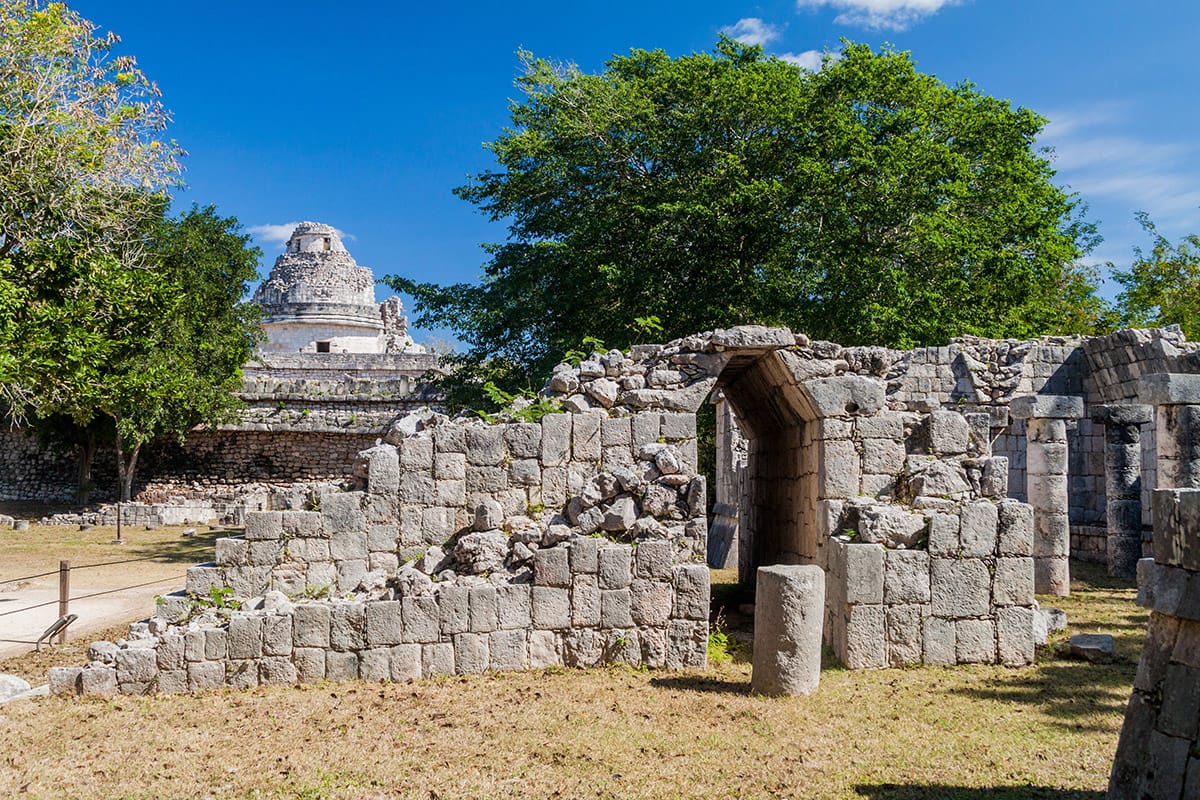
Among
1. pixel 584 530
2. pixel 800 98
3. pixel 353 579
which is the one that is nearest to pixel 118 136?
pixel 353 579

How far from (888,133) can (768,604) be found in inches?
613

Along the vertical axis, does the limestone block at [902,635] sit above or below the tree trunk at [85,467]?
below

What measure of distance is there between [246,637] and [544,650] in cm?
267

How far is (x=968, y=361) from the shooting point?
1543cm

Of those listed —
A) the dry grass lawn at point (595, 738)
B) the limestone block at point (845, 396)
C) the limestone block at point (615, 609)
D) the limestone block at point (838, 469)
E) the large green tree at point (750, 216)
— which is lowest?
the dry grass lawn at point (595, 738)

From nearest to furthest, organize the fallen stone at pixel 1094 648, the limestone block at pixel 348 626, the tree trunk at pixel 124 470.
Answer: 1. the limestone block at pixel 348 626
2. the fallen stone at pixel 1094 648
3. the tree trunk at pixel 124 470

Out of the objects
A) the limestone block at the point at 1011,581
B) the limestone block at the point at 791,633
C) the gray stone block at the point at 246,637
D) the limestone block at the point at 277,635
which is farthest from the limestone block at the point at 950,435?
the gray stone block at the point at 246,637

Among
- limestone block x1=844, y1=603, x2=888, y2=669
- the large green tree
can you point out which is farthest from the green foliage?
limestone block x1=844, y1=603, x2=888, y2=669

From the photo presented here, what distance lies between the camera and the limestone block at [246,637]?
7785 millimetres

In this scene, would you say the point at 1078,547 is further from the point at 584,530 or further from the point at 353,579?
the point at 353,579

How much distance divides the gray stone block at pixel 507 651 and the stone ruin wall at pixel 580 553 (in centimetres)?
2

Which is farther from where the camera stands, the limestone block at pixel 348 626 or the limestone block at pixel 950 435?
the limestone block at pixel 950 435

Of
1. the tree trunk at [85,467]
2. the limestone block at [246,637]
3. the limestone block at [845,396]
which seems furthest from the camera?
the tree trunk at [85,467]

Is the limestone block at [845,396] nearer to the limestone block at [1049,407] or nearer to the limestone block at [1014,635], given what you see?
the limestone block at [1014,635]
